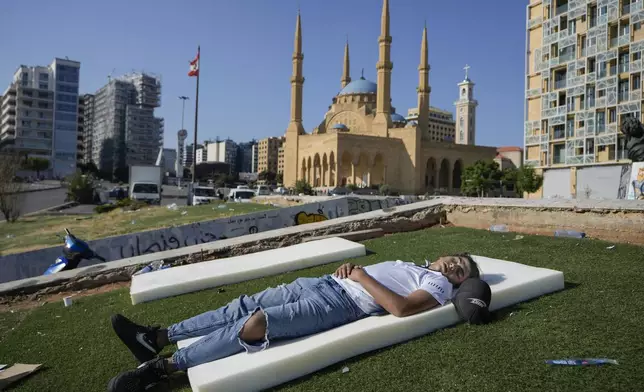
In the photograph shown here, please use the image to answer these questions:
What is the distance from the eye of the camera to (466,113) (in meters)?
88.8

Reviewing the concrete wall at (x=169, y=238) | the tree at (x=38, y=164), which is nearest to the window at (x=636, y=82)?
the concrete wall at (x=169, y=238)

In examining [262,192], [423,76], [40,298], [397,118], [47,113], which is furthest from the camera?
[47,113]

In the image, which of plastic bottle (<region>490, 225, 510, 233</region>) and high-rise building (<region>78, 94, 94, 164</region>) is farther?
high-rise building (<region>78, 94, 94, 164</region>)

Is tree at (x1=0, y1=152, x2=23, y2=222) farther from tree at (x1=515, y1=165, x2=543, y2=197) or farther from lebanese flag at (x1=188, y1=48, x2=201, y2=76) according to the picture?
tree at (x1=515, y1=165, x2=543, y2=197)

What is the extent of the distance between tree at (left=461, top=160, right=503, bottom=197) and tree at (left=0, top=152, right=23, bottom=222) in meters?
40.2

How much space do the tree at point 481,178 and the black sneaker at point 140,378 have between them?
154ft

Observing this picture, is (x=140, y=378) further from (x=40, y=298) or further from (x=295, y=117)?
(x=295, y=117)

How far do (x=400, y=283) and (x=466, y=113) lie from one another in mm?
91719

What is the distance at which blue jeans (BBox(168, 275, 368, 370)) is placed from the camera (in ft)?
9.37

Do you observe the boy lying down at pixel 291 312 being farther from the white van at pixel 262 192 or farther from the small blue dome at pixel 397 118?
the small blue dome at pixel 397 118

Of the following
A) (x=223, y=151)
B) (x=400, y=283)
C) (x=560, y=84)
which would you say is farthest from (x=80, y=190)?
(x=223, y=151)

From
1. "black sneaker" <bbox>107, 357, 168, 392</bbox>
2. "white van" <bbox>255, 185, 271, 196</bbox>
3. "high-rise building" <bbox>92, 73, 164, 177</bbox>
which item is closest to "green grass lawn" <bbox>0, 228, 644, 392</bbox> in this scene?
"black sneaker" <bbox>107, 357, 168, 392</bbox>

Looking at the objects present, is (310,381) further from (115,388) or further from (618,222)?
(618,222)

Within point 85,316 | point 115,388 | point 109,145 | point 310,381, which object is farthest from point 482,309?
point 109,145
